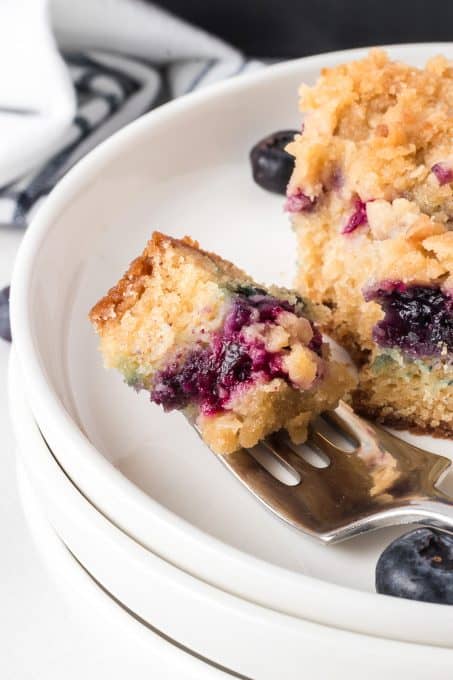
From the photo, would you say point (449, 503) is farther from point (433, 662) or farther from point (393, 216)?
point (393, 216)

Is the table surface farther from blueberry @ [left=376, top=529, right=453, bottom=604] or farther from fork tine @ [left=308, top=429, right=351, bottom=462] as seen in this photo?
fork tine @ [left=308, top=429, right=351, bottom=462]

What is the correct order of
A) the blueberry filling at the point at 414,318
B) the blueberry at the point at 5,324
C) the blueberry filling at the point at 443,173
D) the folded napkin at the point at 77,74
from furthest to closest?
the folded napkin at the point at 77,74
the blueberry at the point at 5,324
the blueberry filling at the point at 443,173
the blueberry filling at the point at 414,318

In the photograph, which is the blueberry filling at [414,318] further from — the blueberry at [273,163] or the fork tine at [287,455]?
the blueberry at [273,163]

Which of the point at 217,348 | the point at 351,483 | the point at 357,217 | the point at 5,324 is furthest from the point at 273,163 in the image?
the point at 351,483

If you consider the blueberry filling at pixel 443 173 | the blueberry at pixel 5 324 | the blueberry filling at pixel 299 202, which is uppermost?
the blueberry filling at pixel 443 173

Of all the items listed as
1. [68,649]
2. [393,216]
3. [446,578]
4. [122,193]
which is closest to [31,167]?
[122,193]

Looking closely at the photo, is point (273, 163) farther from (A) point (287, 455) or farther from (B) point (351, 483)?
(B) point (351, 483)

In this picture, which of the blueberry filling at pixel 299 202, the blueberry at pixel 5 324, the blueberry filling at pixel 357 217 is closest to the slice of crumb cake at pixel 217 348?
the blueberry filling at pixel 357 217

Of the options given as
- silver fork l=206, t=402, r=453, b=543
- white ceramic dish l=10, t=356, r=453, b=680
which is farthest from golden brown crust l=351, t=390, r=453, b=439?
white ceramic dish l=10, t=356, r=453, b=680
